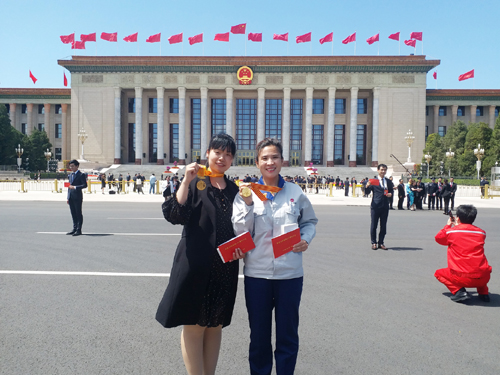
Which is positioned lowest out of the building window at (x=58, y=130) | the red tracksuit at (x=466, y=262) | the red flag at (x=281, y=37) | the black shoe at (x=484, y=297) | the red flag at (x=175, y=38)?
the black shoe at (x=484, y=297)

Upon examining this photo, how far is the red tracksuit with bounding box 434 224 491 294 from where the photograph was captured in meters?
5.03

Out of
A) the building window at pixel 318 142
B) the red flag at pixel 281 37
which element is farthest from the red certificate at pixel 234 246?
Result: the building window at pixel 318 142

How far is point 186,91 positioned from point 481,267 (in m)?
57.4

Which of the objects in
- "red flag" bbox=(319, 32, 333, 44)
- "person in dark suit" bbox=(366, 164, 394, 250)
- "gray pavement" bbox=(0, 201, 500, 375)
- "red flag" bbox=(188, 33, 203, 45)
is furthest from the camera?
"red flag" bbox=(319, 32, 333, 44)

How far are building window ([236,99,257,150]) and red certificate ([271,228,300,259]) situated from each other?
2297 inches

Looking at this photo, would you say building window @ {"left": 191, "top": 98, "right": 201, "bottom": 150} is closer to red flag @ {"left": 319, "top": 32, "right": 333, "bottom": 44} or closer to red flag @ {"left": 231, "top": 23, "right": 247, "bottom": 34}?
red flag @ {"left": 231, "top": 23, "right": 247, "bottom": 34}

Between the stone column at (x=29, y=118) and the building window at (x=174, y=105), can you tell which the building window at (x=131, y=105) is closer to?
the building window at (x=174, y=105)

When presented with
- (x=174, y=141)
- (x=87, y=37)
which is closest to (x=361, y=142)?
(x=174, y=141)

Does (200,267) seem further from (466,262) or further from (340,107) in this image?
(340,107)

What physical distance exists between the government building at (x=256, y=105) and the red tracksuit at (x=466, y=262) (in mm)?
50454

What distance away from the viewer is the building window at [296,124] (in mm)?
60844

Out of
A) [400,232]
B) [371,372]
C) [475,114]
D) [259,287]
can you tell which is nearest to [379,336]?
[371,372]

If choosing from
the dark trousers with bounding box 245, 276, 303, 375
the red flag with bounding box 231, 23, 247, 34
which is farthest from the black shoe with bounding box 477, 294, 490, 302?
the red flag with bounding box 231, 23, 247, 34

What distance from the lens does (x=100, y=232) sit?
10.4 m
